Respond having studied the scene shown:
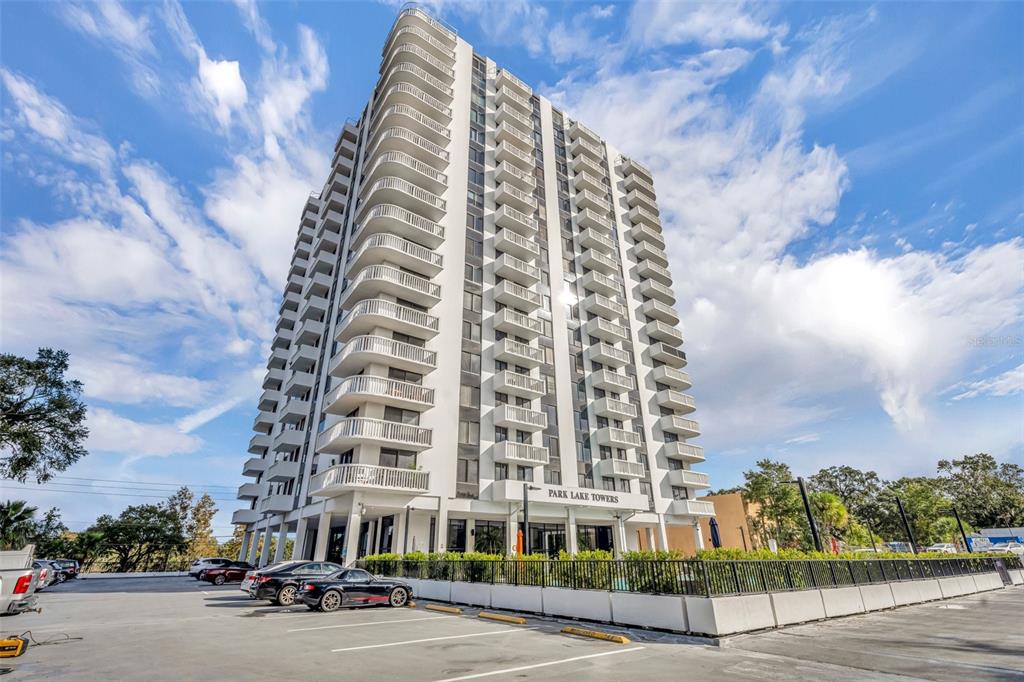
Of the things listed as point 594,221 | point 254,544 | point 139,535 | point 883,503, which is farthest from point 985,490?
point 139,535

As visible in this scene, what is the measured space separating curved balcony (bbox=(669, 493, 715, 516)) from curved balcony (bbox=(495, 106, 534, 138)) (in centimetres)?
3585

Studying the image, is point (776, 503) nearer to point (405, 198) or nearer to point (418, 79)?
point (405, 198)

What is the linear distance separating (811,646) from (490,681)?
718cm

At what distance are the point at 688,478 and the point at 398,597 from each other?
30.2m

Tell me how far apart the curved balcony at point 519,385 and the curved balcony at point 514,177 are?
1770 cm

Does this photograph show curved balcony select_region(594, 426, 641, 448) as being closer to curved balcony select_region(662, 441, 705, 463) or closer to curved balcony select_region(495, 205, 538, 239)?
curved balcony select_region(662, 441, 705, 463)

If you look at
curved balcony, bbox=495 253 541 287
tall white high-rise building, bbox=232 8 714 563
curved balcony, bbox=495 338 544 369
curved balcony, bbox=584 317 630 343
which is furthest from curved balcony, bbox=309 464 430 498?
curved balcony, bbox=584 317 630 343

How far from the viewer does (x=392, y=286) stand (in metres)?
30.2

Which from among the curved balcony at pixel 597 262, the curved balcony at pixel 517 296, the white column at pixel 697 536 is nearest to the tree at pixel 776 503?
the white column at pixel 697 536

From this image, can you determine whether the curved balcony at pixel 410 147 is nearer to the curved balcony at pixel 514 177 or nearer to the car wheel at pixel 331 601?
the curved balcony at pixel 514 177

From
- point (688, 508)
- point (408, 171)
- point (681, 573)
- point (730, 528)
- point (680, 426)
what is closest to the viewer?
point (681, 573)

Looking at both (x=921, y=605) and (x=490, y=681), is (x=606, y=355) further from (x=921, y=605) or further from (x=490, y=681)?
(x=490, y=681)

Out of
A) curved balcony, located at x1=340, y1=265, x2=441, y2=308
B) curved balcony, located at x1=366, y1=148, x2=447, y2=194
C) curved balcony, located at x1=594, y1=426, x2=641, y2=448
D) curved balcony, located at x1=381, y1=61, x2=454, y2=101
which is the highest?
curved balcony, located at x1=381, y1=61, x2=454, y2=101

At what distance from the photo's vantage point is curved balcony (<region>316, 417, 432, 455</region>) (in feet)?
84.3
